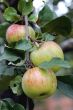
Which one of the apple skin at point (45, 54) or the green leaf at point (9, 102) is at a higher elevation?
the apple skin at point (45, 54)

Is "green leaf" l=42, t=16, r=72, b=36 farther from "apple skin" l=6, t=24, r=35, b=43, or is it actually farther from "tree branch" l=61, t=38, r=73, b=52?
"tree branch" l=61, t=38, r=73, b=52

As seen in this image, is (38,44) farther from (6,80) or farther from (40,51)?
(6,80)

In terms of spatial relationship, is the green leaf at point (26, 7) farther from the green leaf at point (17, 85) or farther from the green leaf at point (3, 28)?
the green leaf at point (17, 85)

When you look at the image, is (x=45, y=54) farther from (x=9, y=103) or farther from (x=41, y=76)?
(x=9, y=103)

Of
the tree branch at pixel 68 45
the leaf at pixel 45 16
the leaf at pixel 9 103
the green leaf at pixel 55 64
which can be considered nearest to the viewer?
the green leaf at pixel 55 64

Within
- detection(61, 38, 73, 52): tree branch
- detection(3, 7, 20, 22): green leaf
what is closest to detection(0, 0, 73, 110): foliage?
detection(3, 7, 20, 22): green leaf

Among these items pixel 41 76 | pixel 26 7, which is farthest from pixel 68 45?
pixel 41 76

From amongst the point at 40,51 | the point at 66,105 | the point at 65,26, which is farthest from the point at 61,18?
the point at 66,105

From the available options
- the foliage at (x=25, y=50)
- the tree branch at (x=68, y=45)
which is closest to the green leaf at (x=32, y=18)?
the foliage at (x=25, y=50)
